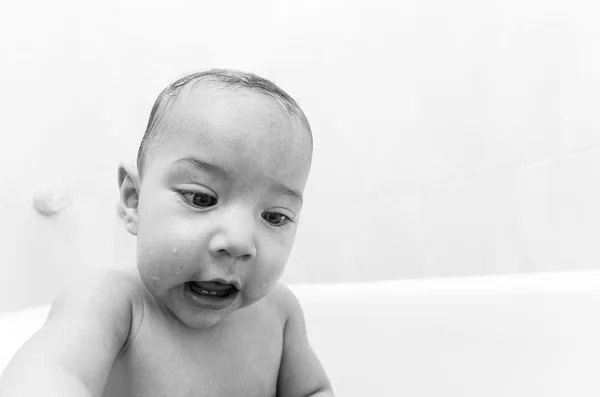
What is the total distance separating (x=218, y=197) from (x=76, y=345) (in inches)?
7.2

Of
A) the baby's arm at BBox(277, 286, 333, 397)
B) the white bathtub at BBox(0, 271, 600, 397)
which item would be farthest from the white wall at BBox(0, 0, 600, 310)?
the baby's arm at BBox(277, 286, 333, 397)

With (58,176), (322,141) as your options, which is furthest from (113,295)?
(58,176)

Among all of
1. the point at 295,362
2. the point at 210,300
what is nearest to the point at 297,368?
the point at 295,362

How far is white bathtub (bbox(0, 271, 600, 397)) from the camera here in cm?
82

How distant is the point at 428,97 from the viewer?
57.7 inches

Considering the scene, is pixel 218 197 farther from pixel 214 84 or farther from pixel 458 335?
pixel 458 335

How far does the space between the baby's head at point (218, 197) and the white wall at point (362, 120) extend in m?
0.77

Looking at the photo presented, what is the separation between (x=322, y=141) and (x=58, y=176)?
0.79 metres

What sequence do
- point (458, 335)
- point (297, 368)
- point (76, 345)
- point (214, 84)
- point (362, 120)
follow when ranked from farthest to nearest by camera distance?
point (362, 120) < point (458, 335) < point (297, 368) < point (214, 84) < point (76, 345)

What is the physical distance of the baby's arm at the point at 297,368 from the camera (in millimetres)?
759

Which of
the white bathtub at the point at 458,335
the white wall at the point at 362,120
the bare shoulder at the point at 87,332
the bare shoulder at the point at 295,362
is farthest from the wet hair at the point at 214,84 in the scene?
the white wall at the point at 362,120

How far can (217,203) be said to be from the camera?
60 centimetres

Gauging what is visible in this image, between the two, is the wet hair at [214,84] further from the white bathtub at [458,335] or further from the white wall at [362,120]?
the white wall at [362,120]

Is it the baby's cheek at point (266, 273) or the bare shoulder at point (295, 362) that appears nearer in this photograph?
the baby's cheek at point (266, 273)
